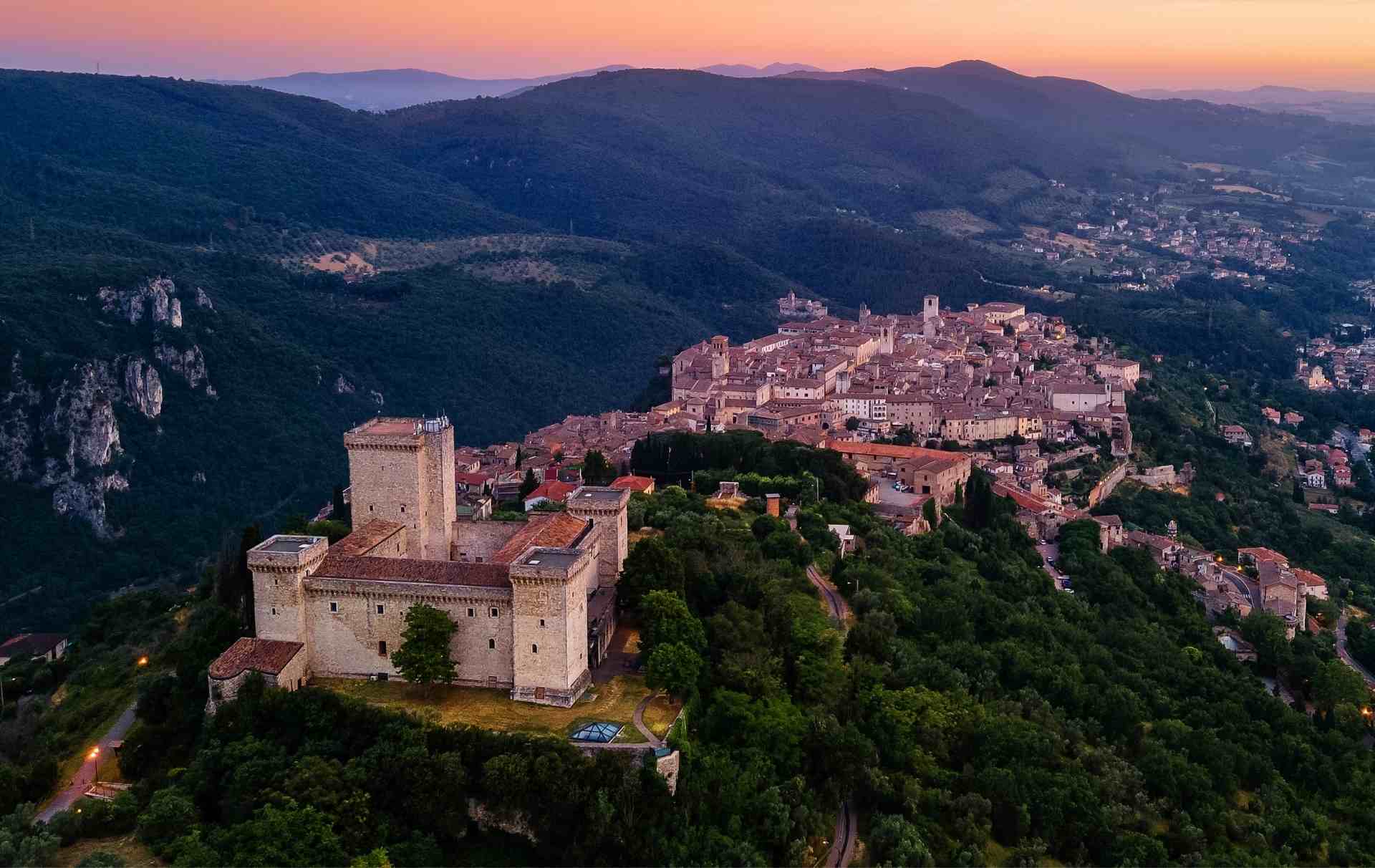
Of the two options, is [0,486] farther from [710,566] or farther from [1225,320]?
[1225,320]

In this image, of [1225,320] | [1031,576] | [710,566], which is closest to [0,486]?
[710,566]

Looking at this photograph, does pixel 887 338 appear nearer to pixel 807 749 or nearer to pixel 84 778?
pixel 807 749

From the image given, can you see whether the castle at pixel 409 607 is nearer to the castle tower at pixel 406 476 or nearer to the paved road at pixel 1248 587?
the castle tower at pixel 406 476

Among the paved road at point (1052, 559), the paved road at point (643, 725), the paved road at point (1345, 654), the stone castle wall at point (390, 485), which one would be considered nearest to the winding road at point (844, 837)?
the paved road at point (643, 725)

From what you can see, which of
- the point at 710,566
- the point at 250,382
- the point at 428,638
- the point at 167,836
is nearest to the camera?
the point at 167,836

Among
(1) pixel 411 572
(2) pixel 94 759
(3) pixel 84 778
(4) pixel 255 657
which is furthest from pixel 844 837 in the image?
(2) pixel 94 759

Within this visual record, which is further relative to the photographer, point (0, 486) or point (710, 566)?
point (0, 486)
